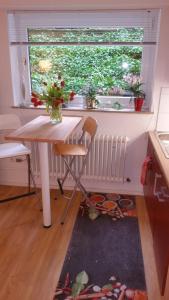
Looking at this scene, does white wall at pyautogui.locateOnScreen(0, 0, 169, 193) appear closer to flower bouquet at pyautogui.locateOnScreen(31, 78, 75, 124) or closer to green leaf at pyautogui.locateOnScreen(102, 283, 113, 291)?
flower bouquet at pyautogui.locateOnScreen(31, 78, 75, 124)

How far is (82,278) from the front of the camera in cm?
173

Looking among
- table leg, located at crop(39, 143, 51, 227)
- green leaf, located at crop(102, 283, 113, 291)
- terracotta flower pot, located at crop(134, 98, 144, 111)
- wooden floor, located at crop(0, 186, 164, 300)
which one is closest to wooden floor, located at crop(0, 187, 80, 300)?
wooden floor, located at crop(0, 186, 164, 300)

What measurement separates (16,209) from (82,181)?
0.80 meters

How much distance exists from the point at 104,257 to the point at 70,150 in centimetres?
99

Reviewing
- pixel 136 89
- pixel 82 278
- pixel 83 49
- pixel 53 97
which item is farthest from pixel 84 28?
pixel 82 278

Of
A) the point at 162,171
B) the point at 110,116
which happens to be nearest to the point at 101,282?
the point at 162,171

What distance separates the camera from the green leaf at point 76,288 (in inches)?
63.6

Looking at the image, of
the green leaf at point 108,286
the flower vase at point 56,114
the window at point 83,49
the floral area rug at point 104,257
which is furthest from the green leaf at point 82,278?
the window at point 83,49

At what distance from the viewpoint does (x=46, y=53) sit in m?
2.73

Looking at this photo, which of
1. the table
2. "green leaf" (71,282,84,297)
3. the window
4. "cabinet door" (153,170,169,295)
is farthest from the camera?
Result: the window

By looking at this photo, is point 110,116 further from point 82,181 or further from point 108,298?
point 108,298

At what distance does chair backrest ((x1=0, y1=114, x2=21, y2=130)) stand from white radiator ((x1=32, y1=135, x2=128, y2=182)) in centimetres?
29

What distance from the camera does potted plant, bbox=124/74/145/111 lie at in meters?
2.54

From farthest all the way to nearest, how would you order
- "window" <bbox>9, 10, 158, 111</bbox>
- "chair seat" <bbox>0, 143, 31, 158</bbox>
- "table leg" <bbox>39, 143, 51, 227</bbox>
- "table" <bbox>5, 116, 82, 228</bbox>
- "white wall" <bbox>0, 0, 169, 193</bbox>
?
1. "window" <bbox>9, 10, 158, 111</bbox>
2. "chair seat" <bbox>0, 143, 31, 158</bbox>
3. "white wall" <bbox>0, 0, 169, 193</bbox>
4. "table leg" <bbox>39, 143, 51, 227</bbox>
5. "table" <bbox>5, 116, 82, 228</bbox>
